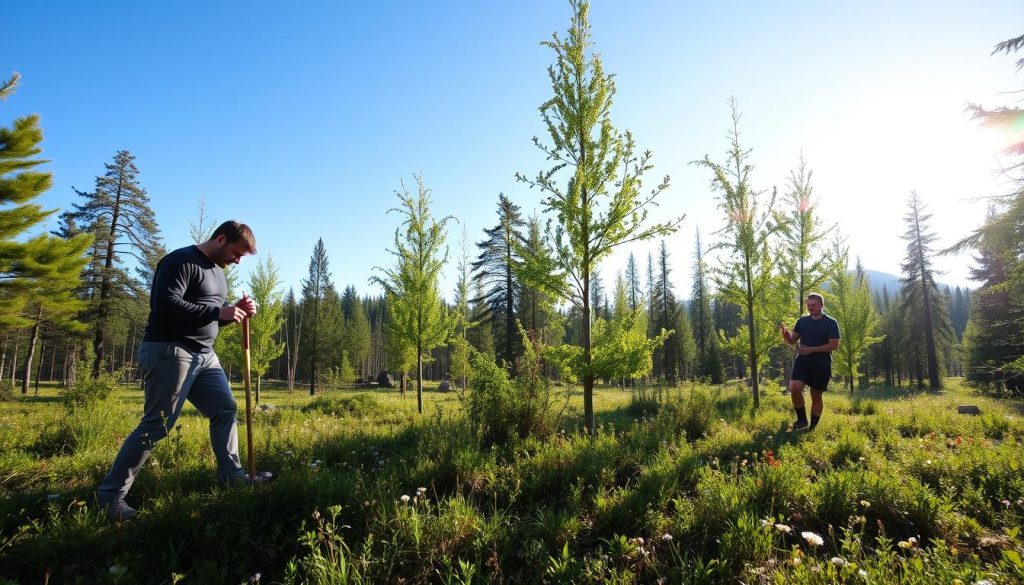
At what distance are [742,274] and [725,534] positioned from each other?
9746 mm

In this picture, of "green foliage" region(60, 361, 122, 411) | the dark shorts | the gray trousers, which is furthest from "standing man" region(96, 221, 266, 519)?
the dark shorts

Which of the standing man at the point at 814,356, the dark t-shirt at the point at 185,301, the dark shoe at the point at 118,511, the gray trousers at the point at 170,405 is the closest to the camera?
the dark shoe at the point at 118,511

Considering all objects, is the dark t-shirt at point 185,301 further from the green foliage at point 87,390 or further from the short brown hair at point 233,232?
the green foliage at point 87,390

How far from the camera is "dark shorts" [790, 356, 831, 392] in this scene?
600cm

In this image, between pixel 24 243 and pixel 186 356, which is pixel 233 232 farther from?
pixel 24 243

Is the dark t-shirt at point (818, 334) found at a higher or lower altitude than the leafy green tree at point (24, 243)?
lower

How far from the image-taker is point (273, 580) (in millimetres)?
2391

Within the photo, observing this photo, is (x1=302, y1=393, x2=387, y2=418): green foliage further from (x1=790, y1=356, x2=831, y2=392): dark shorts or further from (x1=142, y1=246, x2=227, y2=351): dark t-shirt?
(x1=790, y1=356, x2=831, y2=392): dark shorts

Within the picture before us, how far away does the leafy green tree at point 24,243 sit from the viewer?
7.84 meters

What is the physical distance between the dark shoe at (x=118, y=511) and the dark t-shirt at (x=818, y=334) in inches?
313

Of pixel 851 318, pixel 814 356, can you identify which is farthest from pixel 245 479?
pixel 851 318

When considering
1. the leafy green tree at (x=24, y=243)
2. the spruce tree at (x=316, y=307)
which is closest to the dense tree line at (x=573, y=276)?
the leafy green tree at (x=24, y=243)

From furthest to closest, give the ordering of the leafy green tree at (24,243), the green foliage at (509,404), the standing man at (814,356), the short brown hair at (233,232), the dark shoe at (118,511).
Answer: the leafy green tree at (24,243)
the standing man at (814,356)
the green foliage at (509,404)
the short brown hair at (233,232)
the dark shoe at (118,511)

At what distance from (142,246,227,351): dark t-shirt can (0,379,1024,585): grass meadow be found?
103 centimetres
